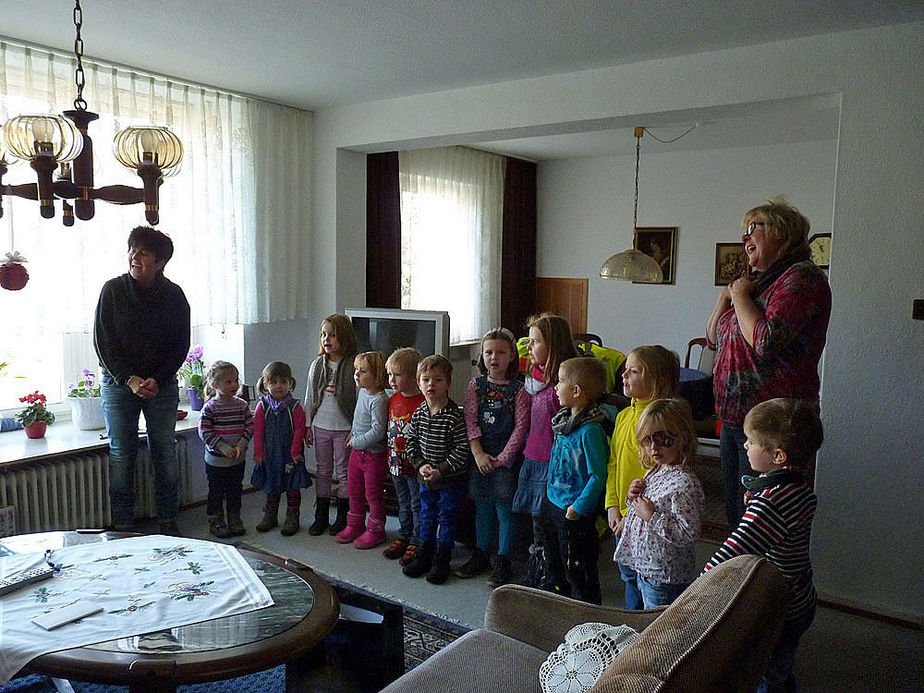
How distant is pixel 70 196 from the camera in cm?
184

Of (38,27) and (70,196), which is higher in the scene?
(38,27)

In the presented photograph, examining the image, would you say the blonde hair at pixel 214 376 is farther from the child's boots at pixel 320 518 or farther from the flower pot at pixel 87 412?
the child's boots at pixel 320 518

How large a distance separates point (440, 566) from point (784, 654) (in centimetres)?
154

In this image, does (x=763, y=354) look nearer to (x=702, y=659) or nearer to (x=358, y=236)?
(x=702, y=659)

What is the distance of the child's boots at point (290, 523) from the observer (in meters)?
3.82

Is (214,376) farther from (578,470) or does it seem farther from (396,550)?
(578,470)

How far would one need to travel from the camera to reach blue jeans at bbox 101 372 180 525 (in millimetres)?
3496

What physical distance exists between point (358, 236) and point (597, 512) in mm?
2707

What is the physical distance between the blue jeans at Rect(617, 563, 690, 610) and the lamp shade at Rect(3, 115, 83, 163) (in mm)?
2081

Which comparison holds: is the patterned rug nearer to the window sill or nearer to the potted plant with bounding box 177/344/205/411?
the window sill

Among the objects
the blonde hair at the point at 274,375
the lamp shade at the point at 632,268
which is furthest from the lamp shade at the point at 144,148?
the lamp shade at the point at 632,268

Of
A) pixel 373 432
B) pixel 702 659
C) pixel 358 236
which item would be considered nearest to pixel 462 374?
pixel 358 236

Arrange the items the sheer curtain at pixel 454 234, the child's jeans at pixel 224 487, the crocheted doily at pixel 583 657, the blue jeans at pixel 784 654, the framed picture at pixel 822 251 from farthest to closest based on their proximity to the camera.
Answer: the sheer curtain at pixel 454 234 < the framed picture at pixel 822 251 < the child's jeans at pixel 224 487 < the blue jeans at pixel 784 654 < the crocheted doily at pixel 583 657

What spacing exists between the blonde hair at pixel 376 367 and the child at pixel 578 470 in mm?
1101
